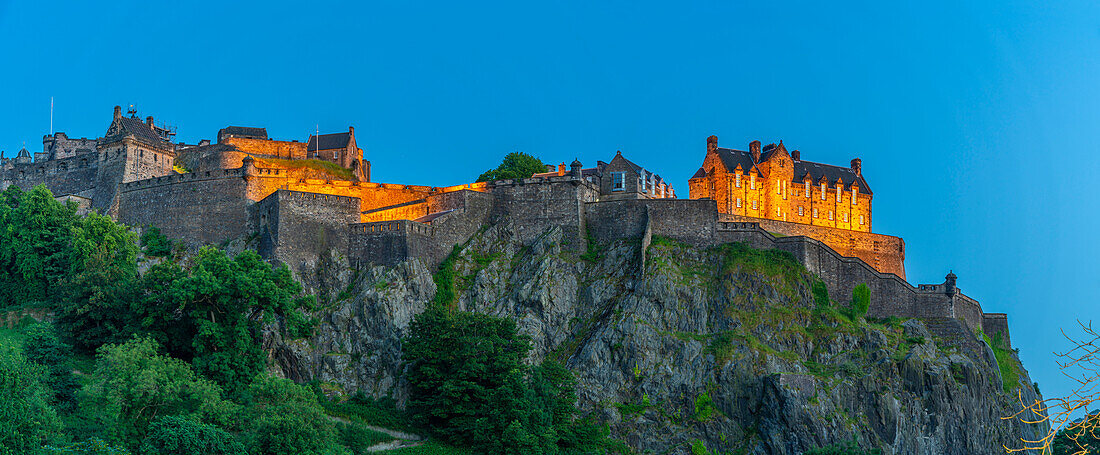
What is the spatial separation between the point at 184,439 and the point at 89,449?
4.17 metres

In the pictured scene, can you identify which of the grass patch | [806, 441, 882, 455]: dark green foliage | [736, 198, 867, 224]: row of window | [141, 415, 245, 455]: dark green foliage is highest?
the grass patch

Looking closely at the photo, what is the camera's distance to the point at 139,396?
4625 centimetres

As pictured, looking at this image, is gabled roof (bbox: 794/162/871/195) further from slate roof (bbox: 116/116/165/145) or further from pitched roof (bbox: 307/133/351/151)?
slate roof (bbox: 116/116/165/145)

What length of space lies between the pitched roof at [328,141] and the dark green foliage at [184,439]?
40.4m

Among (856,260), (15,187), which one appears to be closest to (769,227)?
(856,260)

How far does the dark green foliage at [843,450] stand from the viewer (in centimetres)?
5722

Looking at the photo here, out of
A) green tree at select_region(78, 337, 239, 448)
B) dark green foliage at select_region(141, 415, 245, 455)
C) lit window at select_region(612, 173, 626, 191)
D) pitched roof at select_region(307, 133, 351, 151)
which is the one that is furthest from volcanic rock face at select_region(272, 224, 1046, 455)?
pitched roof at select_region(307, 133, 351, 151)

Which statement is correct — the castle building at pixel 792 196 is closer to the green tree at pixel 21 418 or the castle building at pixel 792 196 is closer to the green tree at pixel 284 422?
the green tree at pixel 284 422

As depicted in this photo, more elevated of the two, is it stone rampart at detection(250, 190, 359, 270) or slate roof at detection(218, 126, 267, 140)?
slate roof at detection(218, 126, 267, 140)

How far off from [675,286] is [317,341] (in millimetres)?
22785

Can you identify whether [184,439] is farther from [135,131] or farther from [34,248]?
[135,131]

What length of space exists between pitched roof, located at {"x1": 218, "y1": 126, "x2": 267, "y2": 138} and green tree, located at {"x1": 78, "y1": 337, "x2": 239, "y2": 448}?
120 feet

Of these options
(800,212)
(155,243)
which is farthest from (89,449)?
(800,212)

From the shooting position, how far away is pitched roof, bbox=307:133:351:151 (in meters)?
83.6
